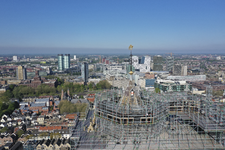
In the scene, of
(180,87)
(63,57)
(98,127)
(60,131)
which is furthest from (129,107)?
(63,57)

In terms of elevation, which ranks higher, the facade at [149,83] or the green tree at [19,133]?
the facade at [149,83]

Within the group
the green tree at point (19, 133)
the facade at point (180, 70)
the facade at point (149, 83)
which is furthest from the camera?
the facade at point (180, 70)

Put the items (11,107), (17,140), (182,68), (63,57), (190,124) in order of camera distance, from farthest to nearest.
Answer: (63,57)
(182,68)
(11,107)
(17,140)
(190,124)

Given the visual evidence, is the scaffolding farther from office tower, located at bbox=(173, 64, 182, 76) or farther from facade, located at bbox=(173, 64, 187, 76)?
office tower, located at bbox=(173, 64, 182, 76)

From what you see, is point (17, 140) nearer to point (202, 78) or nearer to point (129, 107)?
point (129, 107)

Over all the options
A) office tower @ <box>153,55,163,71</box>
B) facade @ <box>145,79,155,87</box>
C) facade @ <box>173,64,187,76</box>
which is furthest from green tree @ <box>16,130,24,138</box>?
office tower @ <box>153,55,163,71</box>

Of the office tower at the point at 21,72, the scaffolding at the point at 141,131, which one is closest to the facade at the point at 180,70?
the office tower at the point at 21,72

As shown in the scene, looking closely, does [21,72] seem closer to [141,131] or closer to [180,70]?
[180,70]

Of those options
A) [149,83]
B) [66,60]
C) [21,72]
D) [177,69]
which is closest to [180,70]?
[177,69]

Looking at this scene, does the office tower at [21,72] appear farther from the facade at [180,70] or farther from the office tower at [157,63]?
the facade at [180,70]

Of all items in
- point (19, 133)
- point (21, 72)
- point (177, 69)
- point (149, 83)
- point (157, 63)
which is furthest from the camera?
point (157, 63)

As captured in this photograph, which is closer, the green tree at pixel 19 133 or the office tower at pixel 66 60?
the green tree at pixel 19 133
